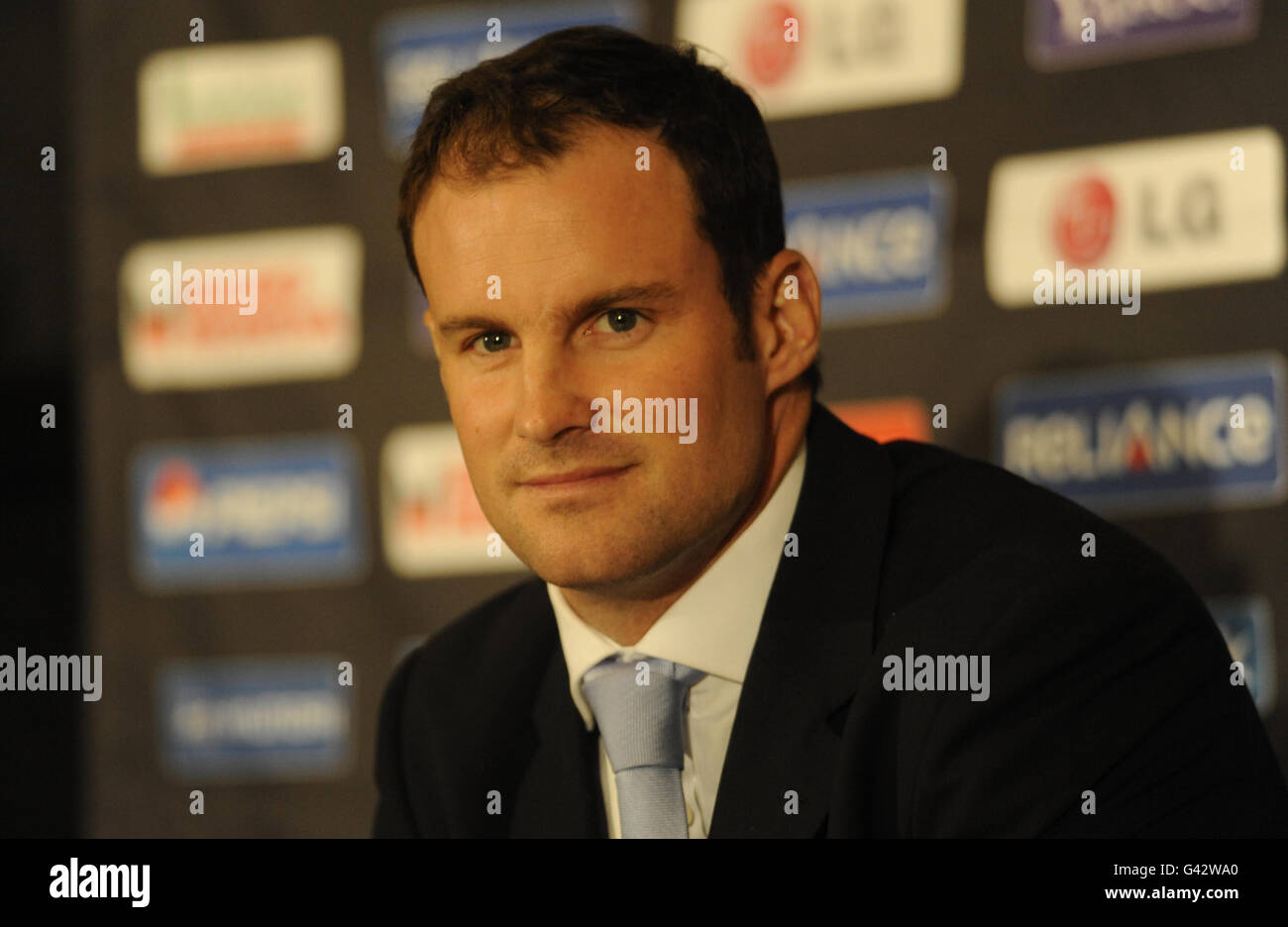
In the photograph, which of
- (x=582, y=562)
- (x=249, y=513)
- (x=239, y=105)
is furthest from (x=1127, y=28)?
(x=249, y=513)

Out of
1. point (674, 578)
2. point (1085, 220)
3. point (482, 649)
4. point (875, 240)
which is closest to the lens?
point (674, 578)

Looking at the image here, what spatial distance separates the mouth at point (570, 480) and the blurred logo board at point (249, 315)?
1.16m

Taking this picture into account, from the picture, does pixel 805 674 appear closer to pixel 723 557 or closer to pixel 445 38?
pixel 723 557

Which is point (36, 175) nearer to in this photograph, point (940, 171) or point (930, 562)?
point (940, 171)

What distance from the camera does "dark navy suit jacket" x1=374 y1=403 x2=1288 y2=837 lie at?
111 centimetres

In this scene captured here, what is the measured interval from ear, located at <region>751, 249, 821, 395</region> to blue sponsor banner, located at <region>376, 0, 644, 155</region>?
3.00 ft

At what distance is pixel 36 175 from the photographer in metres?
2.51

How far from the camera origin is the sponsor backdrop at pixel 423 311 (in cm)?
183

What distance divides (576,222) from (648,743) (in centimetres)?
48

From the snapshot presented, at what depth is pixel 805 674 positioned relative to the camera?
1.22 meters

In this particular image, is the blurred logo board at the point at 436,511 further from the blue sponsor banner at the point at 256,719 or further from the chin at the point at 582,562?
the chin at the point at 582,562

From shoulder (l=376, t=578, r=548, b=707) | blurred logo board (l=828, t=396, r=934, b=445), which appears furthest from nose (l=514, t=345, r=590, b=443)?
blurred logo board (l=828, t=396, r=934, b=445)

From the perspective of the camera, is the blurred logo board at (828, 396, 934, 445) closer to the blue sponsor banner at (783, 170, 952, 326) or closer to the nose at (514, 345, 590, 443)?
the blue sponsor banner at (783, 170, 952, 326)

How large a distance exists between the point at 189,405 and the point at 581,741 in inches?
53.7
